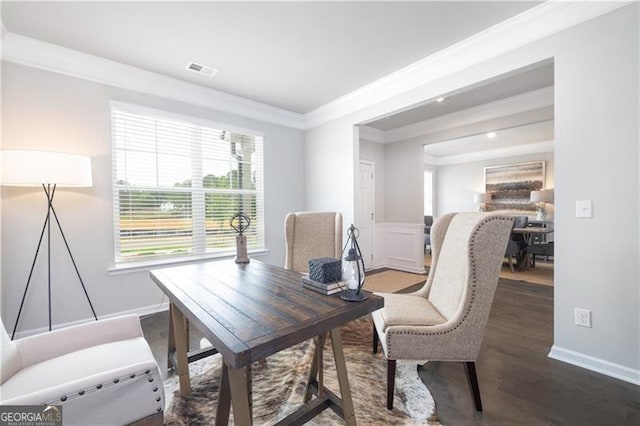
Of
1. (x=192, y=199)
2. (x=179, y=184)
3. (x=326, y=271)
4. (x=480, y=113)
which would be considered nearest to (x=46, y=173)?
(x=179, y=184)

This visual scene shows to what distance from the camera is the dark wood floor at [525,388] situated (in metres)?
1.50

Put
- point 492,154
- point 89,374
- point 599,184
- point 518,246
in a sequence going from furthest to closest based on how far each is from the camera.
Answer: point 492,154 < point 518,246 < point 599,184 < point 89,374

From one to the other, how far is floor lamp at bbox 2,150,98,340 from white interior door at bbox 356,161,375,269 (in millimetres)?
3868

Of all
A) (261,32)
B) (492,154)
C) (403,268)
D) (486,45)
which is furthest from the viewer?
(492,154)

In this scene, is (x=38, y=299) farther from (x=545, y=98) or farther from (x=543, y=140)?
(x=543, y=140)

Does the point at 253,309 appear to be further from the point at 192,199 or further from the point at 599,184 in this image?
the point at 192,199

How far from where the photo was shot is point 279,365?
1.98m

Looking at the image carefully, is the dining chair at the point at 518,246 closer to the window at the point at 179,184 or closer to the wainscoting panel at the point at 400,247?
the wainscoting panel at the point at 400,247

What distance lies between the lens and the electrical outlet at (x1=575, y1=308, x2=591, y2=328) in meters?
1.94

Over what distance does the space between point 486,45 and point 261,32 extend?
1976 millimetres

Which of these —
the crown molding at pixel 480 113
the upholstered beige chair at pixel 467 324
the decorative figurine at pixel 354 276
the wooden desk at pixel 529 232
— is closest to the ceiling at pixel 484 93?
the crown molding at pixel 480 113

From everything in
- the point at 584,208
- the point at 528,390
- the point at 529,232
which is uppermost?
the point at 584,208

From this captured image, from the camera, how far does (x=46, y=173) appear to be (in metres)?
2.14

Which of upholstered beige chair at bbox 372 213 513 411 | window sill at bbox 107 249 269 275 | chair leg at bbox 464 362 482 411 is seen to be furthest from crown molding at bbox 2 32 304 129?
chair leg at bbox 464 362 482 411
